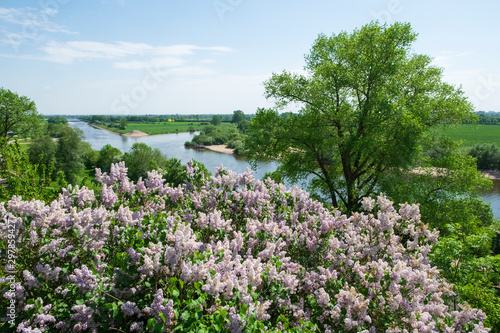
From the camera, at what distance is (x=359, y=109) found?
60.2 ft

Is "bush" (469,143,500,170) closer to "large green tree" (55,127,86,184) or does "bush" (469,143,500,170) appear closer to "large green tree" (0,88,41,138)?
"large green tree" (55,127,86,184)

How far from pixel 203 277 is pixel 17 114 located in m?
50.2

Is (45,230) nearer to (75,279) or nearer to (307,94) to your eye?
(75,279)

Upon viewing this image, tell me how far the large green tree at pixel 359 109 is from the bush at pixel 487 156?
48340 mm

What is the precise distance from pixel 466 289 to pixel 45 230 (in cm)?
711

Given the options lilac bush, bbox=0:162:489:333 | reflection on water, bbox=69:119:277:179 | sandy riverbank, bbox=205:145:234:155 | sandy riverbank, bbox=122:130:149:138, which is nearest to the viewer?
lilac bush, bbox=0:162:489:333

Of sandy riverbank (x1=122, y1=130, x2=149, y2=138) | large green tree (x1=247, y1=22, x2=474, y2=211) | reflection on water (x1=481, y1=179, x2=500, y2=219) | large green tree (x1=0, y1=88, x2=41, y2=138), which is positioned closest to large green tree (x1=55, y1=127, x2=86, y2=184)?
large green tree (x1=0, y1=88, x2=41, y2=138)

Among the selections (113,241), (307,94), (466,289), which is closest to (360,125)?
(307,94)

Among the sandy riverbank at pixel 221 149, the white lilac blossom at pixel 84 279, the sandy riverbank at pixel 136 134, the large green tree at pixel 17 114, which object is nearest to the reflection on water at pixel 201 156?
the sandy riverbank at pixel 221 149

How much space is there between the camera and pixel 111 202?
473 centimetres

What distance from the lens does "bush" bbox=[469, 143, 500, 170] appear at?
179ft

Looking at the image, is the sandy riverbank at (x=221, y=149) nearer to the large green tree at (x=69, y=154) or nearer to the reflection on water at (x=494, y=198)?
the large green tree at (x=69, y=154)

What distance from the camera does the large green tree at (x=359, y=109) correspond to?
52.7 ft

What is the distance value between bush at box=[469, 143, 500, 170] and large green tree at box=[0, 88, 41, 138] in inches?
2982
